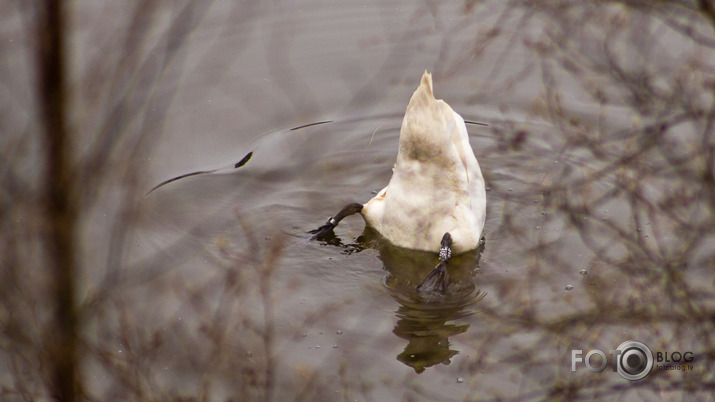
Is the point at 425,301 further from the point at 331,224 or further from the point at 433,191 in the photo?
the point at 331,224

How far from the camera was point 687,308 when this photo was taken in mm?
4367

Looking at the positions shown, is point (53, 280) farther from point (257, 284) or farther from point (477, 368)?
point (257, 284)

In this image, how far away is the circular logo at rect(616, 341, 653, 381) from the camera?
6.21 m

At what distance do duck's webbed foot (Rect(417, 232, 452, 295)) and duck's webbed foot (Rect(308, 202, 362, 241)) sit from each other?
3.02 feet

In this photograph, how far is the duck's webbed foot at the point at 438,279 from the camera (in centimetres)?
766

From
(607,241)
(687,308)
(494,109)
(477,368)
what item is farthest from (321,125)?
(687,308)

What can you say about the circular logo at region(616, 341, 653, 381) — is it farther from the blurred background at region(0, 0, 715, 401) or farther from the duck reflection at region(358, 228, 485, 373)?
the duck reflection at region(358, 228, 485, 373)

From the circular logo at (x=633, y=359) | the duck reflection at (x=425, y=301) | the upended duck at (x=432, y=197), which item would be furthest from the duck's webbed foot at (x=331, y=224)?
the circular logo at (x=633, y=359)

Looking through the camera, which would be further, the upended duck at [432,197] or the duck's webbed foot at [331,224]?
the duck's webbed foot at [331,224]

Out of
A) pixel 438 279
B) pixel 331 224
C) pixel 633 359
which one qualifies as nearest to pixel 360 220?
pixel 331 224

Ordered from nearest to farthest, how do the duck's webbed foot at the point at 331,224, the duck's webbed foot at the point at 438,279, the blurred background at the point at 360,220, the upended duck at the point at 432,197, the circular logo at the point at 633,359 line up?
the blurred background at the point at 360,220 < the circular logo at the point at 633,359 < the upended duck at the point at 432,197 < the duck's webbed foot at the point at 438,279 < the duck's webbed foot at the point at 331,224

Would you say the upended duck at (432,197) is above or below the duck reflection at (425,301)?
→ above

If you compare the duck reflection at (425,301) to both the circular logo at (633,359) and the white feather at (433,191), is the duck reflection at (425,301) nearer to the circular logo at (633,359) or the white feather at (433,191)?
the white feather at (433,191)

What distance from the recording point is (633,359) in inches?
249
